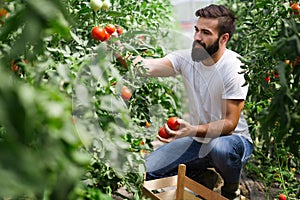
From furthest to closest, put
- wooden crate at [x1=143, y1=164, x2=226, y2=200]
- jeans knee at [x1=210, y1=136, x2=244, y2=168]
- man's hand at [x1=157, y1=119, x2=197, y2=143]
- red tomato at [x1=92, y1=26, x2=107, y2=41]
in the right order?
jeans knee at [x1=210, y1=136, x2=244, y2=168], man's hand at [x1=157, y1=119, x2=197, y2=143], wooden crate at [x1=143, y1=164, x2=226, y2=200], red tomato at [x1=92, y1=26, x2=107, y2=41]

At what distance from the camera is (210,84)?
98.3 inches

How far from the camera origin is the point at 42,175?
604 millimetres

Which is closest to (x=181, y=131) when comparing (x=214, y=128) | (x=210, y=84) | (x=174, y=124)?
(x=174, y=124)

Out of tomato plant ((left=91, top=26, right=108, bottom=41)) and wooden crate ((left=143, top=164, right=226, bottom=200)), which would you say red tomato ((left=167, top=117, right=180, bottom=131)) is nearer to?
wooden crate ((left=143, top=164, right=226, bottom=200))

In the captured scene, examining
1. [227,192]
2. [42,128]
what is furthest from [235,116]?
[42,128]

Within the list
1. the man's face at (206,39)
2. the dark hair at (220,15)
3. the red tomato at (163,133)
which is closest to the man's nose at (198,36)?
the man's face at (206,39)

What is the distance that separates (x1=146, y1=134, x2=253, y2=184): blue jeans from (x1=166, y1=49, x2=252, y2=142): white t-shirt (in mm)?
78

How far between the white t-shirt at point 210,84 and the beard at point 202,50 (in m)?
0.05

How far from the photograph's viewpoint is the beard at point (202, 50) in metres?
2.53

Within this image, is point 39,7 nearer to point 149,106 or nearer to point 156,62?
point 149,106

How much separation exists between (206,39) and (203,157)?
67 centimetres

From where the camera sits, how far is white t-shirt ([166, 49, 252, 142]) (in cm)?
240

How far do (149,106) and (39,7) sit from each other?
65.4 inches

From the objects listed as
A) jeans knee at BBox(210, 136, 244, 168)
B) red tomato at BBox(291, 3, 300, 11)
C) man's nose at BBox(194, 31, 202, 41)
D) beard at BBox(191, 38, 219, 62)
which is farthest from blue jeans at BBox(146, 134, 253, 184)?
red tomato at BBox(291, 3, 300, 11)
